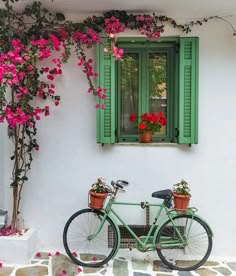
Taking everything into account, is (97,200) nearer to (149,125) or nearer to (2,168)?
(149,125)

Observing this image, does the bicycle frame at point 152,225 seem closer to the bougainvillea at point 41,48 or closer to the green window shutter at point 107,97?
the green window shutter at point 107,97

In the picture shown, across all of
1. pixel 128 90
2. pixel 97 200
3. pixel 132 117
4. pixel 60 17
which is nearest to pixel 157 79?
pixel 128 90

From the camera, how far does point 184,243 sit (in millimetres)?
3879

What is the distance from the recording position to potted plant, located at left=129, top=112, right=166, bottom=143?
407 centimetres

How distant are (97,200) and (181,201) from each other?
3.20 feet

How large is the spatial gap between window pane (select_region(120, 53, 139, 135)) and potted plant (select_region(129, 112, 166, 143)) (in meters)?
0.21

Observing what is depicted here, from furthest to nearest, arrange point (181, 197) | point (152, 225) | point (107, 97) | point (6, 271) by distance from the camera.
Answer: point (107, 97) < point (152, 225) < point (181, 197) < point (6, 271)

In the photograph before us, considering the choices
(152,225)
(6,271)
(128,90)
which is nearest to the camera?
(6,271)

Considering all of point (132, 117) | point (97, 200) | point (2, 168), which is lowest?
point (97, 200)

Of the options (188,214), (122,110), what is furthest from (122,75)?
(188,214)

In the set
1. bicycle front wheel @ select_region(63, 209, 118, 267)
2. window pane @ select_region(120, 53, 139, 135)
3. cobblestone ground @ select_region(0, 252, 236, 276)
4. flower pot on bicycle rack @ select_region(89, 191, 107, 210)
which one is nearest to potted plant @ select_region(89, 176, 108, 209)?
flower pot on bicycle rack @ select_region(89, 191, 107, 210)

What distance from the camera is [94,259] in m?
4.00

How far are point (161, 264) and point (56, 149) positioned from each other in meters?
1.91

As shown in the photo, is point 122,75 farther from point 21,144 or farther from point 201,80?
point 21,144
